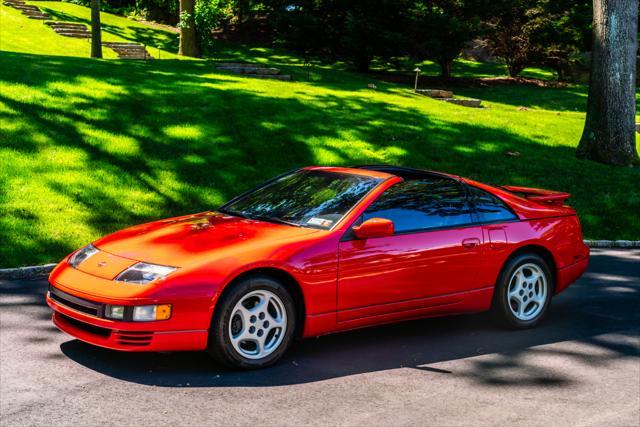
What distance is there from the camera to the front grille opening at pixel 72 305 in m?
5.76

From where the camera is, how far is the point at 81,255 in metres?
6.43

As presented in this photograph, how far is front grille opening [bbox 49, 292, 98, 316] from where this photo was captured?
576cm

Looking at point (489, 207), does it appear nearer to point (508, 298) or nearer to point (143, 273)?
point (508, 298)

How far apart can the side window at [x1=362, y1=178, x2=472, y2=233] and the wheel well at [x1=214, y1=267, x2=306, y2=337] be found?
877mm

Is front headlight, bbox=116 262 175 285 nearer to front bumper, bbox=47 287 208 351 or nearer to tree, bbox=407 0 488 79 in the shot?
front bumper, bbox=47 287 208 351

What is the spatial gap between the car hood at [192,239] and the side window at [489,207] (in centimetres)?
178

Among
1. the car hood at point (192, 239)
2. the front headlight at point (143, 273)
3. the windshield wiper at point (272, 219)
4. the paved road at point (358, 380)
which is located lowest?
the paved road at point (358, 380)

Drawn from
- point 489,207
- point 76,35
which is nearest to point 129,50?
point 76,35

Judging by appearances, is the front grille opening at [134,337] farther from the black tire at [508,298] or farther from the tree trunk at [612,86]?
the tree trunk at [612,86]

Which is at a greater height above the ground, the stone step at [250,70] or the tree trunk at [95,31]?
the tree trunk at [95,31]

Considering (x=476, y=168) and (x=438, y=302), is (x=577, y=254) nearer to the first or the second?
(x=438, y=302)

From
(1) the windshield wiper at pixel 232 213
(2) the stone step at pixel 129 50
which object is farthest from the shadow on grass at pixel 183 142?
(2) the stone step at pixel 129 50

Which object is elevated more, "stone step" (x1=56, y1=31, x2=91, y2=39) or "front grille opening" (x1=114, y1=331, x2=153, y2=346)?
"stone step" (x1=56, y1=31, x2=91, y2=39)

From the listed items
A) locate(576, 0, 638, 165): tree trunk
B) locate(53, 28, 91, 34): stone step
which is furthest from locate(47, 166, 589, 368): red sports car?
locate(53, 28, 91, 34): stone step
